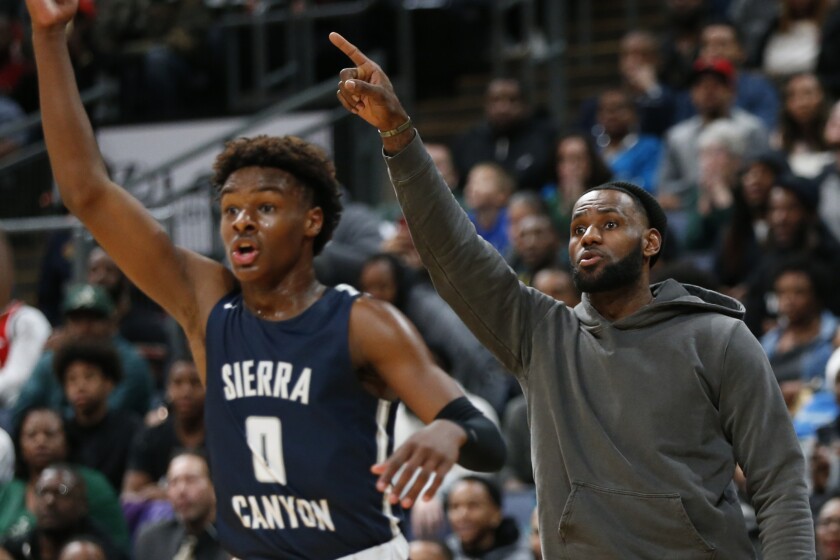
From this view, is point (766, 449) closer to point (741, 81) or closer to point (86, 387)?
point (86, 387)

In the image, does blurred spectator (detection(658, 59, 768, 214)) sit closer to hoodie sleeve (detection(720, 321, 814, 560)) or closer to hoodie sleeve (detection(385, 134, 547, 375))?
hoodie sleeve (detection(385, 134, 547, 375))

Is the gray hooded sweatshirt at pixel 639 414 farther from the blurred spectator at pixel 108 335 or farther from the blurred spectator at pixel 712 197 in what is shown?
the blurred spectator at pixel 108 335


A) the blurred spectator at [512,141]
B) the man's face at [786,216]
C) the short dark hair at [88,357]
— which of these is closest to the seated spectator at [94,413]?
the short dark hair at [88,357]

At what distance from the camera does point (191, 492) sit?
7758mm

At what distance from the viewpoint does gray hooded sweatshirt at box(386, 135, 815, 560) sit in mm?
3756

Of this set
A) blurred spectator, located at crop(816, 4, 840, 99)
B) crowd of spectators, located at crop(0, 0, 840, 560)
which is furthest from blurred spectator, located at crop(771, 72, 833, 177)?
blurred spectator, located at crop(816, 4, 840, 99)

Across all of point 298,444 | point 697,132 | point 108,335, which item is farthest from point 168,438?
point 298,444

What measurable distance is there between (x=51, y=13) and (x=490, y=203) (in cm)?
558

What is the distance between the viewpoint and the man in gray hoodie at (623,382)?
3764mm

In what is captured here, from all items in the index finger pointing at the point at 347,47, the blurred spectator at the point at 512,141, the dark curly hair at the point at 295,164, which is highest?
the index finger pointing at the point at 347,47

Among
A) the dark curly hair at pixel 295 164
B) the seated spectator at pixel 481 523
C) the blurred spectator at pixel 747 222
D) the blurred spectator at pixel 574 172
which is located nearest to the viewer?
the dark curly hair at pixel 295 164

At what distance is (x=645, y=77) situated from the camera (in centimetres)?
1109

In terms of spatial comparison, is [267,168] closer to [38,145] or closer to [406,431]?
[406,431]

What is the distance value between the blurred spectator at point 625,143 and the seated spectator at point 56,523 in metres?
4.20
